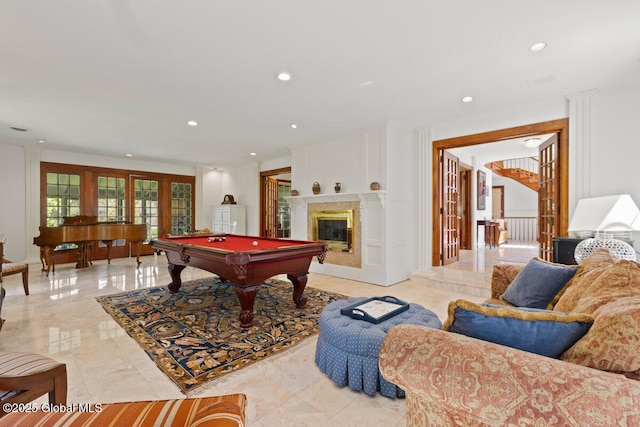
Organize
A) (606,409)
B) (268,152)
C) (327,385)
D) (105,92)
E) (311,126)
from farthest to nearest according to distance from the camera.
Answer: (268,152) → (311,126) → (105,92) → (327,385) → (606,409)

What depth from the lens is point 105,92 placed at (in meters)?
3.28

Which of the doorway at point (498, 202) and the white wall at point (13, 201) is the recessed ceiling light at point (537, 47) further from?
the doorway at point (498, 202)

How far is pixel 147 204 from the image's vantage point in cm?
745

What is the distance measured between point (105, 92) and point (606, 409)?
4451 millimetres

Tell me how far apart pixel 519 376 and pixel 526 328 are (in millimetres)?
265

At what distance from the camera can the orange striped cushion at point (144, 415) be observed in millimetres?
815

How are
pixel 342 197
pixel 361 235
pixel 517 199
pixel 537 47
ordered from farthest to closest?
1. pixel 517 199
2. pixel 342 197
3. pixel 361 235
4. pixel 537 47

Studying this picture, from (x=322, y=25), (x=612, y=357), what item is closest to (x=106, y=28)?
(x=322, y=25)

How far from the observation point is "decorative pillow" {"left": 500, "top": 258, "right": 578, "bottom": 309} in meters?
1.88

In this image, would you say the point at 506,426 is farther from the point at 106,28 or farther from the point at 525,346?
the point at 106,28

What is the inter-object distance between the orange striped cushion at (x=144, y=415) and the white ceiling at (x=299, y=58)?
2241 millimetres

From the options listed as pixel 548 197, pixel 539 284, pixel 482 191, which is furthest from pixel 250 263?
pixel 482 191

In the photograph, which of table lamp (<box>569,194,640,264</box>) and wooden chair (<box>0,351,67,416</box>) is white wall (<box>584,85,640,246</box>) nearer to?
table lamp (<box>569,194,640,264</box>)

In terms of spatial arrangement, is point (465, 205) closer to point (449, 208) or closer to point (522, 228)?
point (449, 208)
